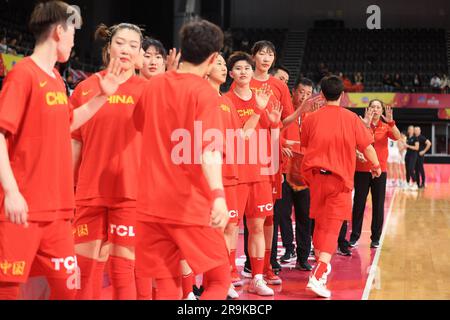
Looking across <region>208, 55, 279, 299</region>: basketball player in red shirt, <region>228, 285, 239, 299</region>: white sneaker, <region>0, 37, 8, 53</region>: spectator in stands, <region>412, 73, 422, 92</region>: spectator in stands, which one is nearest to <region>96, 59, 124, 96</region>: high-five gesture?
<region>208, 55, 279, 299</region>: basketball player in red shirt

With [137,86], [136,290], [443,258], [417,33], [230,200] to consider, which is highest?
[417,33]

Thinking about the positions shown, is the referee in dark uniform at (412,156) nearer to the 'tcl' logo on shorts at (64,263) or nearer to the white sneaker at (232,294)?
the white sneaker at (232,294)

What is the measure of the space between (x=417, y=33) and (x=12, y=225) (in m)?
31.2

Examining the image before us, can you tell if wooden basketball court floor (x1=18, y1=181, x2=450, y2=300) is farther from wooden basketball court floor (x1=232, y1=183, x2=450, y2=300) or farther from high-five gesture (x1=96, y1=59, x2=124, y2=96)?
high-five gesture (x1=96, y1=59, x2=124, y2=96)

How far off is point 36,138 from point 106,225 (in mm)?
970

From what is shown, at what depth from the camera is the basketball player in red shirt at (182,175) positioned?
3543 mm

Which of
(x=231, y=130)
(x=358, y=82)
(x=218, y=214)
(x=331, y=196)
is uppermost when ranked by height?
(x=358, y=82)

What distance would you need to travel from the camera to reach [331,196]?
6113mm

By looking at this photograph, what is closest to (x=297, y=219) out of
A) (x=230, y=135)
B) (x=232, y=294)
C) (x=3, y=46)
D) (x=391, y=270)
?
(x=391, y=270)

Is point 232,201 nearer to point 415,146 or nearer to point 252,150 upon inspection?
point 252,150

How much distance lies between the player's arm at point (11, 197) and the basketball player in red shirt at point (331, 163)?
129 inches

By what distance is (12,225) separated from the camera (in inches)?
136
